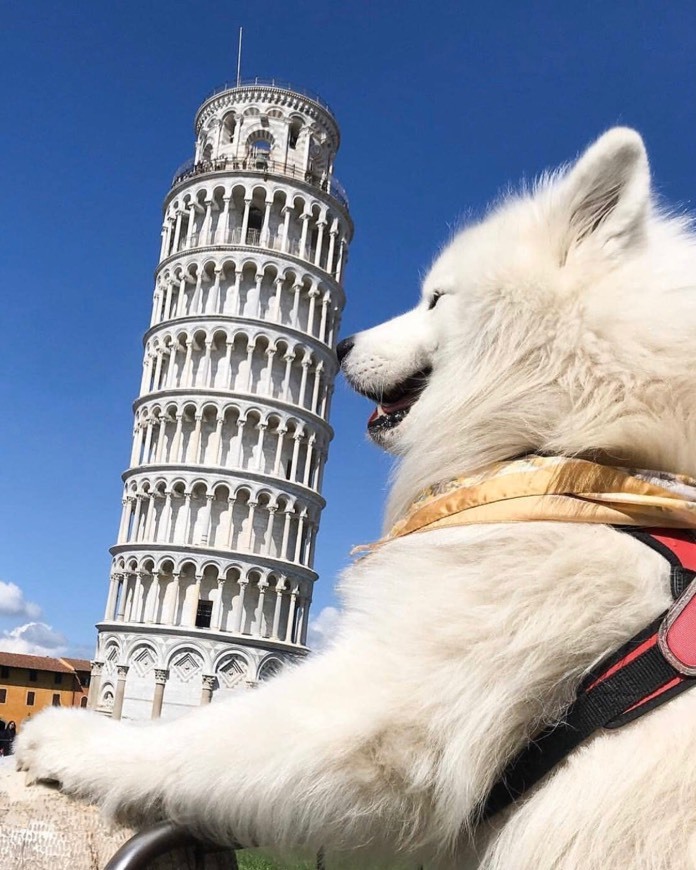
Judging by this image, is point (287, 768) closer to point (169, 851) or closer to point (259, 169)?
point (169, 851)

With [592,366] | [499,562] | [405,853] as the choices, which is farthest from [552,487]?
[405,853]

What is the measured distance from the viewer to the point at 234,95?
35094mm

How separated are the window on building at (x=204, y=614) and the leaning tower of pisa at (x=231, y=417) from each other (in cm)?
6

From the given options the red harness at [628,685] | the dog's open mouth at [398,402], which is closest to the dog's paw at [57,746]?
the red harness at [628,685]

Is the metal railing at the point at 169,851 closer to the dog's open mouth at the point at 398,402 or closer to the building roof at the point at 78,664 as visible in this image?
the dog's open mouth at the point at 398,402

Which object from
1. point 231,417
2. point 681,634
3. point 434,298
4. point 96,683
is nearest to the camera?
point 681,634

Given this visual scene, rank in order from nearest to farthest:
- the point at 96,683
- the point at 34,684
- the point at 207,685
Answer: the point at 207,685
the point at 96,683
the point at 34,684

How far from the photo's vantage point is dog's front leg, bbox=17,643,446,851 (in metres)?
1.01

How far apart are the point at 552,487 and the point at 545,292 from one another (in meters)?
0.41

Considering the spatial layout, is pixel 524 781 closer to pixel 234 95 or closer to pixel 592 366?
pixel 592 366

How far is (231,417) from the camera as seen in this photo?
3109 cm

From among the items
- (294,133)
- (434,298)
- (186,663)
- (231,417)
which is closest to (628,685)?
(434,298)

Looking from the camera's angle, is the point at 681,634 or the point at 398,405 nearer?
the point at 681,634

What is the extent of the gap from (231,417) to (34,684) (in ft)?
70.3
